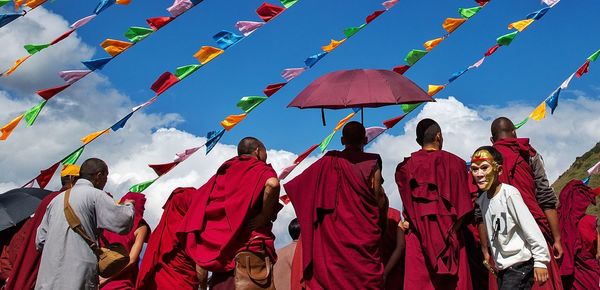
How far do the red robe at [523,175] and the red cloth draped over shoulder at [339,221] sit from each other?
4.09 feet

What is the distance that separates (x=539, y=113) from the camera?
33.9 feet

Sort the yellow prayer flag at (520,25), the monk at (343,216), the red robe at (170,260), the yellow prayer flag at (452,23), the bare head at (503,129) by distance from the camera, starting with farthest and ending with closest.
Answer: the yellow prayer flag at (520,25)
the yellow prayer flag at (452,23)
the red robe at (170,260)
the bare head at (503,129)
the monk at (343,216)

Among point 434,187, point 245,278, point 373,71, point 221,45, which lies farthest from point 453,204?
point 221,45

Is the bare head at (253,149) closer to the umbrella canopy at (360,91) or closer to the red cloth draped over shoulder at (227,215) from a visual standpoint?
the red cloth draped over shoulder at (227,215)

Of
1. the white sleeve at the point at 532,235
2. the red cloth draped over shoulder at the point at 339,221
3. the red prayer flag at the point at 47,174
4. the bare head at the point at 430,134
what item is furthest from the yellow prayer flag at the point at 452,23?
the red prayer flag at the point at 47,174

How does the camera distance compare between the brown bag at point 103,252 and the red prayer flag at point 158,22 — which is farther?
the red prayer flag at point 158,22

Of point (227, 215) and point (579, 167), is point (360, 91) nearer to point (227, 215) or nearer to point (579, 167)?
point (227, 215)

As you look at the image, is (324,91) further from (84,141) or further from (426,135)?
(84,141)

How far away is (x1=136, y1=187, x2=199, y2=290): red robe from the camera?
7.61m

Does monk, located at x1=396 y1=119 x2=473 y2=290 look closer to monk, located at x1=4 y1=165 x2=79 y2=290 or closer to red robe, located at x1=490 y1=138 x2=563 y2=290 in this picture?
red robe, located at x1=490 y1=138 x2=563 y2=290

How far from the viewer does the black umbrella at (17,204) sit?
8594mm

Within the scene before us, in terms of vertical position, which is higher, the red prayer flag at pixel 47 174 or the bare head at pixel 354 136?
the bare head at pixel 354 136

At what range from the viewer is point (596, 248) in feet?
31.3

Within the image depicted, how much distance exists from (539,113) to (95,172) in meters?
6.22
